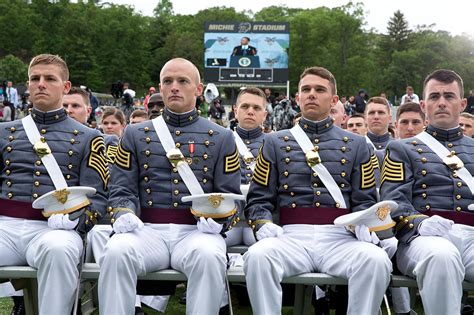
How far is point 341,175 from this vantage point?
15.2ft

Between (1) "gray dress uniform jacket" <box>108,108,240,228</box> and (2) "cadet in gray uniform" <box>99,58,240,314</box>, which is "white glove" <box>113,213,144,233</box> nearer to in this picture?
(2) "cadet in gray uniform" <box>99,58,240,314</box>

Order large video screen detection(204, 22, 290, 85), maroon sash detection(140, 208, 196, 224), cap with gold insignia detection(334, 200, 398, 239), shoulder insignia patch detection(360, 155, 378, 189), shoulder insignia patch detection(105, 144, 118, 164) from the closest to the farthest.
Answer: cap with gold insignia detection(334, 200, 398, 239) < maroon sash detection(140, 208, 196, 224) < shoulder insignia patch detection(360, 155, 378, 189) < shoulder insignia patch detection(105, 144, 118, 164) < large video screen detection(204, 22, 290, 85)

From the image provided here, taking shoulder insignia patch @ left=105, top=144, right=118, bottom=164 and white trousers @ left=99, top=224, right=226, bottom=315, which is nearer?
white trousers @ left=99, top=224, right=226, bottom=315

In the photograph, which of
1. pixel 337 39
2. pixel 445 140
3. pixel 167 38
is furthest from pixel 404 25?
pixel 445 140

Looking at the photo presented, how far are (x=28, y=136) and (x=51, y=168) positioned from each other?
30cm

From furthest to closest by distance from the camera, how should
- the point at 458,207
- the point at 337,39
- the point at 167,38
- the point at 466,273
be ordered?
the point at 167,38 → the point at 337,39 → the point at 458,207 → the point at 466,273

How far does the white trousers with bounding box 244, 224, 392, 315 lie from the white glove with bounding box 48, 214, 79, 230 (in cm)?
110

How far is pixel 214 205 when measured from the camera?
14.1ft

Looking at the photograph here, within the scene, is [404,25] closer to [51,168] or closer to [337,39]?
[337,39]

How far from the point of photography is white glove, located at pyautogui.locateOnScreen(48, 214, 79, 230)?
169 inches

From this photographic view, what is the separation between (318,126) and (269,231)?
89cm

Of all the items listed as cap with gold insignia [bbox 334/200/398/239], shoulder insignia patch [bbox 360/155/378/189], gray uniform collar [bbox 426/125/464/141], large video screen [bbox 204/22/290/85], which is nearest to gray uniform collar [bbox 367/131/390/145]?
gray uniform collar [bbox 426/125/464/141]

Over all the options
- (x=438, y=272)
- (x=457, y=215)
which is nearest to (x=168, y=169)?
(x=438, y=272)

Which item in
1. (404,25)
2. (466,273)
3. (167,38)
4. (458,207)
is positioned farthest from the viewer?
(404,25)
